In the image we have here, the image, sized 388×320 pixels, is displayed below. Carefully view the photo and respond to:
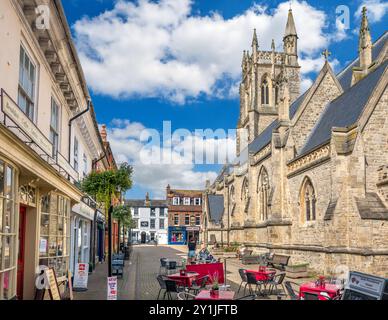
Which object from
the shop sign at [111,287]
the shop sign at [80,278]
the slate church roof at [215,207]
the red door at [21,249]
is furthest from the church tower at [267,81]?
the shop sign at [111,287]

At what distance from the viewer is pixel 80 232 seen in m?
18.9

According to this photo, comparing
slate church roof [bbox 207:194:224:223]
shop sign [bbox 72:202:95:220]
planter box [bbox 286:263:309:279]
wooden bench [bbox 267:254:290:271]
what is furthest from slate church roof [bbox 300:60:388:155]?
slate church roof [bbox 207:194:224:223]

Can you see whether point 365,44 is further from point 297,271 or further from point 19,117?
point 19,117

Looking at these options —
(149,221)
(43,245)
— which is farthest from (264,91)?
(43,245)

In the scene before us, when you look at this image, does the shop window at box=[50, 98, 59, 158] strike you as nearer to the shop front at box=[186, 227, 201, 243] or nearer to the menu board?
the menu board

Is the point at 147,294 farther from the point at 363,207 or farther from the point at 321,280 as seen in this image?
the point at 363,207

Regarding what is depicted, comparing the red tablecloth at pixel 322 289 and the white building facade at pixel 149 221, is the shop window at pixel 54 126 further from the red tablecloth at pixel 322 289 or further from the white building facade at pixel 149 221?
the white building facade at pixel 149 221

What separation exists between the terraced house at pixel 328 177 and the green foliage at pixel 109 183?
9.32 meters

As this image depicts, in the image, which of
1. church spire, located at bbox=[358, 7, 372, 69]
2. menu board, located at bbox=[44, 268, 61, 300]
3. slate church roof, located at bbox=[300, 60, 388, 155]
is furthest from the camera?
church spire, located at bbox=[358, 7, 372, 69]

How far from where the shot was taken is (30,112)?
10.4m

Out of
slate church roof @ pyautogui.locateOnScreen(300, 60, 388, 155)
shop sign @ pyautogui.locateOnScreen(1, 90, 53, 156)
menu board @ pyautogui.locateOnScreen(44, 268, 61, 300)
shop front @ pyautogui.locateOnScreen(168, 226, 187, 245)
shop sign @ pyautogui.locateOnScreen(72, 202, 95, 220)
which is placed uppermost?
slate church roof @ pyautogui.locateOnScreen(300, 60, 388, 155)

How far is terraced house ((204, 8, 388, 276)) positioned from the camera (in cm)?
1810

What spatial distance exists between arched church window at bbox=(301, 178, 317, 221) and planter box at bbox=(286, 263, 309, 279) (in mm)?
3217

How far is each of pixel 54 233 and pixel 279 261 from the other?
1498cm
